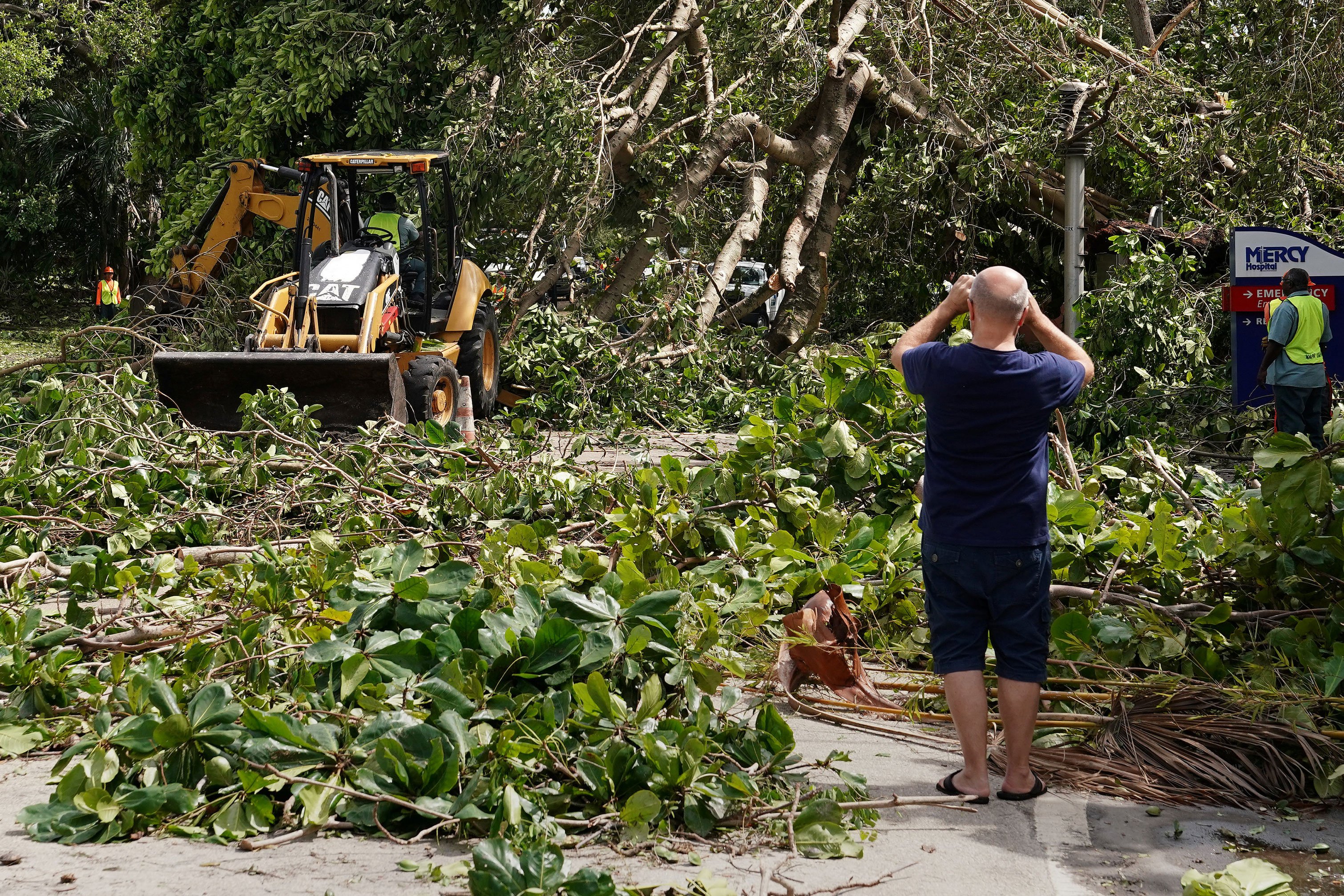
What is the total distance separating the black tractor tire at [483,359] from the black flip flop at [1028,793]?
26.3ft

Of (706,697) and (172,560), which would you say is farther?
(172,560)

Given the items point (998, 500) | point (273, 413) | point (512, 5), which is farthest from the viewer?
point (512, 5)

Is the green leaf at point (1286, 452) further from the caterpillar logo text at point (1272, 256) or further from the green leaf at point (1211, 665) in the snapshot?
the caterpillar logo text at point (1272, 256)

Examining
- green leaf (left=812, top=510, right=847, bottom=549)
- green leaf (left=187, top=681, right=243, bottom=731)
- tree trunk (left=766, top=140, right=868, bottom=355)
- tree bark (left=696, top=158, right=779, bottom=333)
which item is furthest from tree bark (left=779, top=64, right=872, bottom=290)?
green leaf (left=187, top=681, right=243, bottom=731)

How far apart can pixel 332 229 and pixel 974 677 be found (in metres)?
7.83

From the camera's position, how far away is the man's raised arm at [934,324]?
387cm

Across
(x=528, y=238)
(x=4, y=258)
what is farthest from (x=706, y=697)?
(x=4, y=258)

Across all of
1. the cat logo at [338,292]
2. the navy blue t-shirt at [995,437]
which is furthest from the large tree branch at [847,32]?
the navy blue t-shirt at [995,437]

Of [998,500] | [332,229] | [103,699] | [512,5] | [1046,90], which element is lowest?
[103,699]

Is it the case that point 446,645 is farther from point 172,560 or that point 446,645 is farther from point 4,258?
point 4,258

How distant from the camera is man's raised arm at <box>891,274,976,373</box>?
3.87 meters

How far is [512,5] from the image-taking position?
11.4 m

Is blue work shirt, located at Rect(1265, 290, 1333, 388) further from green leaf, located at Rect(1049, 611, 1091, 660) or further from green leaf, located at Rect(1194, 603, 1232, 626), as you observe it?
green leaf, located at Rect(1049, 611, 1091, 660)

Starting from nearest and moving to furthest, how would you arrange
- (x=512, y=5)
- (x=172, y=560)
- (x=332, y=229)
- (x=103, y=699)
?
(x=103, y=699), (x=172, y=560), (x=332, y=229), (x=512, y=5)
